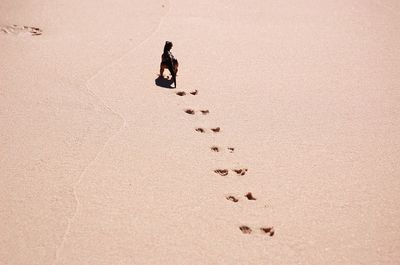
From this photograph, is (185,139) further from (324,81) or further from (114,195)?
(324,81)

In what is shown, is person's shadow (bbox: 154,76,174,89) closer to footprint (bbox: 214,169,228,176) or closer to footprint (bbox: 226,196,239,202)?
footprint (bbox: 214,169,228,176)

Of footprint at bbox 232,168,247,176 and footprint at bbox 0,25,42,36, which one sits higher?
footprint at bbox 0,25,42,36

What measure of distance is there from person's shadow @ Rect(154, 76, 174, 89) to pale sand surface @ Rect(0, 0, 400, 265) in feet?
0.36

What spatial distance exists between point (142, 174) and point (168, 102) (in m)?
1.36

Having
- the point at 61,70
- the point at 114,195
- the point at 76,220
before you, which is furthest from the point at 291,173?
the point at 61,70

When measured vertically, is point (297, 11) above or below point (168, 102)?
above

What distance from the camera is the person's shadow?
17.2 ft

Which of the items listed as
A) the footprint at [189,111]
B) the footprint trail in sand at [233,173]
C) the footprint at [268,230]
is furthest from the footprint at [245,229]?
the footprint at [189,111]

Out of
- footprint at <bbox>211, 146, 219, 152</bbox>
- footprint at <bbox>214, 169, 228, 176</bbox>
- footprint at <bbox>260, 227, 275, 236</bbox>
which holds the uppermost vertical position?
footprint at <bbox>211, 146, 219, 152</bbox>

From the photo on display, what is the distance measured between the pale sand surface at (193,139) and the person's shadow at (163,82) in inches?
4.3

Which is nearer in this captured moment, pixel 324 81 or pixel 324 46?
pixel 324 81

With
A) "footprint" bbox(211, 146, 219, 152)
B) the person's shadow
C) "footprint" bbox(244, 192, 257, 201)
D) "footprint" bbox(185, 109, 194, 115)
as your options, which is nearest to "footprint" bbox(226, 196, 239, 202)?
"footprint" bbox(244, 192, 257, 201)

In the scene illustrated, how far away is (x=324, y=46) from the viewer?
6.61 meters

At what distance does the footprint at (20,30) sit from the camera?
5.97 m
